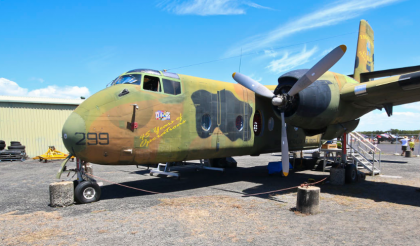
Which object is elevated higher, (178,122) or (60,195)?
(178,122)

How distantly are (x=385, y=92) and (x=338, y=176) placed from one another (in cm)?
387

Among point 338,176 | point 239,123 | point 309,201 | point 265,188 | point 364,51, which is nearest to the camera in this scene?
point 309,201

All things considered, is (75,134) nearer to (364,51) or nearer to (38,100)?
(364,51)

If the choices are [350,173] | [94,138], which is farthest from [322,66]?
[94,138]

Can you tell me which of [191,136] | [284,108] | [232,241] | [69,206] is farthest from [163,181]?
[232,241]

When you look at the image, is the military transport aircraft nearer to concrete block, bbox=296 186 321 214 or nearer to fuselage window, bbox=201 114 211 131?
fuselage window, bbox=201 114 211 131

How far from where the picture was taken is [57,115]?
27.1 metres

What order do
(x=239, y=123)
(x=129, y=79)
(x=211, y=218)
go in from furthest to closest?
1. (x=239, y=123)
2. (x=129, y=79)
3. (x=211, y=218)

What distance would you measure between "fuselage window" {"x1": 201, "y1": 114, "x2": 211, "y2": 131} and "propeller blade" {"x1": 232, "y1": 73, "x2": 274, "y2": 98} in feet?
6.84

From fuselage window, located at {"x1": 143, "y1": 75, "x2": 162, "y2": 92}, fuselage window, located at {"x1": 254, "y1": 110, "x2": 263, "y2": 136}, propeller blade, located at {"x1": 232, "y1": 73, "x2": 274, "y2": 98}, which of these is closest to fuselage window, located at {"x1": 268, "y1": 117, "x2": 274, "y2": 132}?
fuselage window, located at {"x1": 254, "y1": 110, "x2": 263, "y2": 136}

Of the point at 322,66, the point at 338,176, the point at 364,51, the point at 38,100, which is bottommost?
the point at 338,176

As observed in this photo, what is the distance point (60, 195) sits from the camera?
780 cm

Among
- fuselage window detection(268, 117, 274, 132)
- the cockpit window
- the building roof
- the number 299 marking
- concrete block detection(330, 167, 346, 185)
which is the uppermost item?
the building roof

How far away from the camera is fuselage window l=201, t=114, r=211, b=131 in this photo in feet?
33.3
